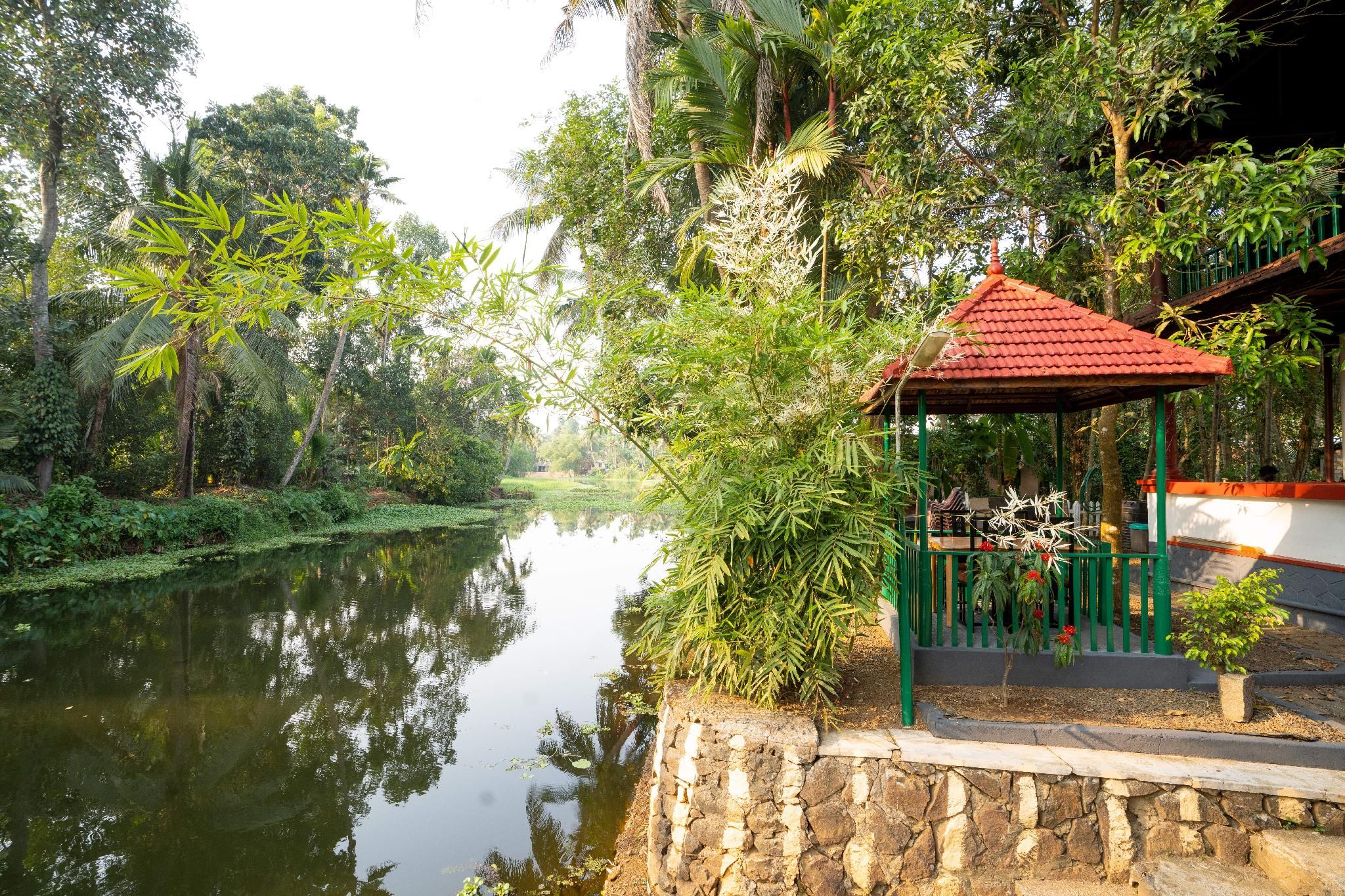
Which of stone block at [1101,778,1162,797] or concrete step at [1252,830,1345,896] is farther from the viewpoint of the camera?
stone block at [1101,778,1162,797]

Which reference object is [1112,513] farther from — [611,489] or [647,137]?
[611,489]

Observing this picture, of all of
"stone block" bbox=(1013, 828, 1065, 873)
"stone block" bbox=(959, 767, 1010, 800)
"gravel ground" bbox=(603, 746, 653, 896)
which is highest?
"stone block" bbox=(959, 767, 1010, 800)

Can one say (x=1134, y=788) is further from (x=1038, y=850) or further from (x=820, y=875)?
(x=820, y=875)

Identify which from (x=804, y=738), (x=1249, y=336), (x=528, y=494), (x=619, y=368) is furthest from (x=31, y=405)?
(x=528, y=494)

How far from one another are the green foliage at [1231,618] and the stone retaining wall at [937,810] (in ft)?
2.66

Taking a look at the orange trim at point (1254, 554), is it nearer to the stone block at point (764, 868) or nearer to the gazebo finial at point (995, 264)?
the gazebo finial at point (995, 264)

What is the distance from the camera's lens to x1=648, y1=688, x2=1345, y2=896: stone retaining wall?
11.5 feet

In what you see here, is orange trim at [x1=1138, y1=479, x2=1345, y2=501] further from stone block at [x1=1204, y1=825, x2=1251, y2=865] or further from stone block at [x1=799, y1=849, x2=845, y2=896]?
stone block at [x1=799, y1=849, x2=845, y2=896]

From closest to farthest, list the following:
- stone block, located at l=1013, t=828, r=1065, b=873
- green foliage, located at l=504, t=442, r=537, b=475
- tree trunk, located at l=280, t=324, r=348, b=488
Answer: stone block, located at l=1013, t=828, r=1065, b=873 → tree trunk, located at l=280, t=324, r=348, b=488 → green foliage, located at l=504, t=442, r=537, b=475

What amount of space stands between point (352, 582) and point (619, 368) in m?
10.3

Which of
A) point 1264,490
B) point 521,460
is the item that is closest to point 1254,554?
point 1264,490

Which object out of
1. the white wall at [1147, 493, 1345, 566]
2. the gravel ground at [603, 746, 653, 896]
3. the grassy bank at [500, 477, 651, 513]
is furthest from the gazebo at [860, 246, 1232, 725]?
the grassy bank at [500, 477, 651, 513]

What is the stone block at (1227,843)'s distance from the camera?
11.4 ft

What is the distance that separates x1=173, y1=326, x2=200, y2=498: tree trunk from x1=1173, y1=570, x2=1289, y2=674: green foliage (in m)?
18.0
